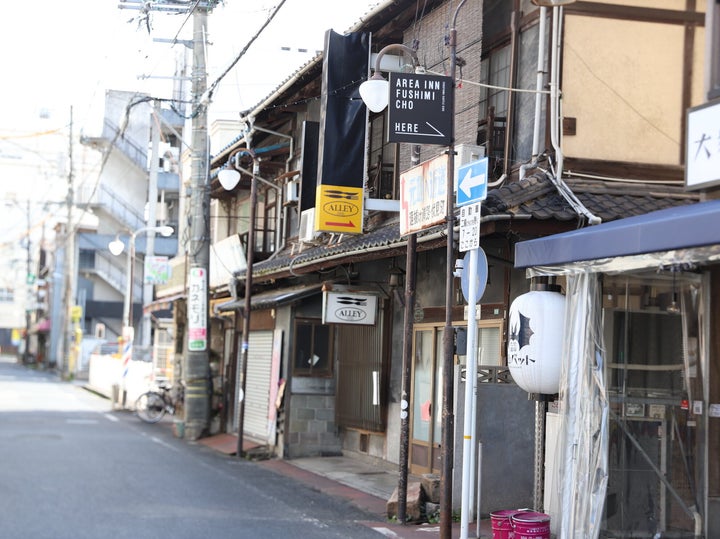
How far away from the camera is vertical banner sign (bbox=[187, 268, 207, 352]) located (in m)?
24.0

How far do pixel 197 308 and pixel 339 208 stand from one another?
8722 mm

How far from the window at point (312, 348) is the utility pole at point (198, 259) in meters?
4.17

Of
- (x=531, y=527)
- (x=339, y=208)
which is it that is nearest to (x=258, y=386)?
(x=339, y=208)

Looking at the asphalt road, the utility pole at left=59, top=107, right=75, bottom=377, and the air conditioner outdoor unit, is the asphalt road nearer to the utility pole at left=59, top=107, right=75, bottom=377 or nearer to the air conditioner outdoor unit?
the air conditioner outdoor unit

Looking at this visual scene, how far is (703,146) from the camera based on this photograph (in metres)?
9.69

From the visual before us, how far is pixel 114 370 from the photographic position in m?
40.4

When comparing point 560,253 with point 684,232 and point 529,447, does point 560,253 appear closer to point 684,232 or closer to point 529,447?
point 684,232

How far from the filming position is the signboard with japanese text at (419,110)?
441 inches

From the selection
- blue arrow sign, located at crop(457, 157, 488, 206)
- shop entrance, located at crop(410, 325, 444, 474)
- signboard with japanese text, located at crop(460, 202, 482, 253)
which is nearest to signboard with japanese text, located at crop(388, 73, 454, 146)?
blue arrow sign, located at crop(457, 157, 488, 206)

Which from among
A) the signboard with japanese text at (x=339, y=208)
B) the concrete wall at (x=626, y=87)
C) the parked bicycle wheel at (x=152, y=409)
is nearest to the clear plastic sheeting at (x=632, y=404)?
the concrete wall at (x=626, y=87)

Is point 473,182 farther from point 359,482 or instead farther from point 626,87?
point 359,482

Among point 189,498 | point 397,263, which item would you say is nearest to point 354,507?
point 189,498

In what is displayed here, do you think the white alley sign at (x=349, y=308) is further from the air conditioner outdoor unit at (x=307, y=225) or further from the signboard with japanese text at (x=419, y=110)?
the signboard with japanese text at (x=419, y=110)

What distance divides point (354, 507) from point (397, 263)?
Result: 18.4ft
